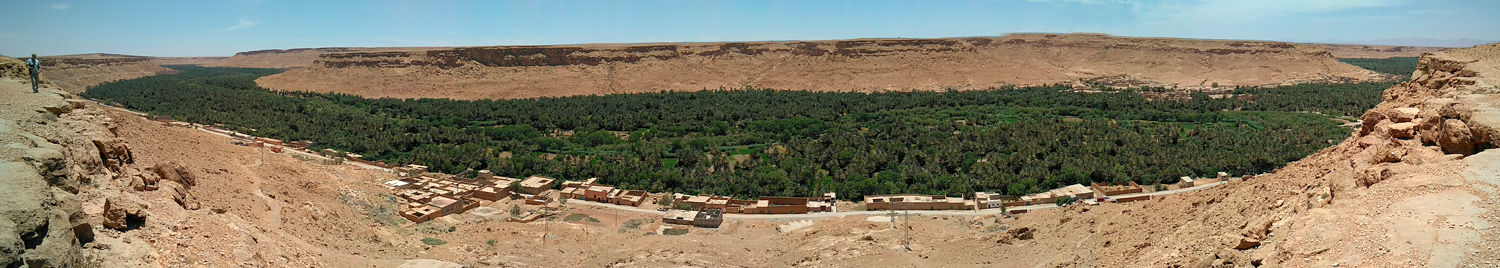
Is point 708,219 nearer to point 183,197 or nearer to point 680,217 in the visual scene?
point 680,217

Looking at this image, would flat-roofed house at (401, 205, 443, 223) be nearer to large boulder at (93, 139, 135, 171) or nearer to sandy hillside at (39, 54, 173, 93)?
large boulder at (93, 139, 135, 171)

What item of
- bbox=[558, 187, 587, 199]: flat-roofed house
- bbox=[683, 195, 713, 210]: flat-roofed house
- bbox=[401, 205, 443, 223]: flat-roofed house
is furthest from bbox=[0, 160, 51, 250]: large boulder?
bbox=[558, 187, 587, 199]: flat-roofed house

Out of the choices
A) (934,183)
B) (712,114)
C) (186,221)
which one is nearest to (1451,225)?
(186,221)

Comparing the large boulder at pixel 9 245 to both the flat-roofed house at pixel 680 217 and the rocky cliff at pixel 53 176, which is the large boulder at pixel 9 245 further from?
the flat-roofed house at pixel 680 217

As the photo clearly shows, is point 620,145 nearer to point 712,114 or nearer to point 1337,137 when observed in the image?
point 712,114

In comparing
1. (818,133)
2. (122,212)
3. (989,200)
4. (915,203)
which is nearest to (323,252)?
(122,212)

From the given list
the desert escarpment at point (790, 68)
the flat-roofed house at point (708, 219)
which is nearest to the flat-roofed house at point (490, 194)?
the flat-roofed house at point (708, 219)
